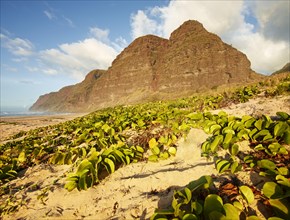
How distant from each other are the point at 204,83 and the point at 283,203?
81935mm

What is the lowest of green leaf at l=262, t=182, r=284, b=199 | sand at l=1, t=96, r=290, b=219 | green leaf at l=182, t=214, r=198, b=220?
sand at l=1, t=96, r=290, b=219

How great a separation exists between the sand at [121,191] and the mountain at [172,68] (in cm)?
6137

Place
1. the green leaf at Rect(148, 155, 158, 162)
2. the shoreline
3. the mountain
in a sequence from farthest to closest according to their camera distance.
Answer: the mountain < the shoreline < the green leaf at Rect(148, 155, 158, 162)

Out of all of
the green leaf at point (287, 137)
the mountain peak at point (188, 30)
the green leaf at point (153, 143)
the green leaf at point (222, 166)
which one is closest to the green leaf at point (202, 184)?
the green leaf at point (222, 166)

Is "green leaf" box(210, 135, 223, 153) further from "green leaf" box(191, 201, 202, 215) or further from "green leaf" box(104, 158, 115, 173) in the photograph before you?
"green leaf" box(104, 158, 115, 173)

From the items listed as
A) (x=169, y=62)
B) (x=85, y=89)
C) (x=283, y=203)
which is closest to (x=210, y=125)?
(x=283, y=203)

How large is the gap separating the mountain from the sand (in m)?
61.4

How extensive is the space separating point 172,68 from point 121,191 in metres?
86.6

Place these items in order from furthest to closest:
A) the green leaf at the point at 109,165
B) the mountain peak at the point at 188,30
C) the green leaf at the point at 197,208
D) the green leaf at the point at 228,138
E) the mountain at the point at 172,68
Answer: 1. the mountain peak at the point at 188,30
2. the mountain at the point at 172,68
3. the green leaf at the point at 109,165
4. the green leaf at the point at 228,138
5. the green leaf at the point at 197,208

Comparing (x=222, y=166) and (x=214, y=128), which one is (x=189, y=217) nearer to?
(x=222, y=166)

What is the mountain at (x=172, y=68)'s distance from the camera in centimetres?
8138

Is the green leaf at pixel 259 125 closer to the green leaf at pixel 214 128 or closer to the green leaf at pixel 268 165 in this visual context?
the green leaf at pixel 214 128

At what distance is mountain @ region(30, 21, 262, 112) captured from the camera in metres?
81.4

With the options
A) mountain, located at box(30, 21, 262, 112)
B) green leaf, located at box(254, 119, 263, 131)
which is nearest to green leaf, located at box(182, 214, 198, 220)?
green leaf, located at box(254, 119, 263, 131)
